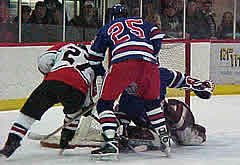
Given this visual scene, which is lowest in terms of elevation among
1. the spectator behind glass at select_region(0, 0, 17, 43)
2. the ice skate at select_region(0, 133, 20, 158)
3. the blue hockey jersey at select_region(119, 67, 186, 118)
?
the ice skate at select_region(0, 133, 20, 158)

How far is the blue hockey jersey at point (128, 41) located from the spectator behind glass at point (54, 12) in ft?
12.8

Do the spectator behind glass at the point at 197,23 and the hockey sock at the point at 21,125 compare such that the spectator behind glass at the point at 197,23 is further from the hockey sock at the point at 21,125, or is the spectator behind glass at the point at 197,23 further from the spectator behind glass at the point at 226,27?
the hockey sock at the point at 21,125

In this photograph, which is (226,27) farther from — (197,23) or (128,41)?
(128,41)

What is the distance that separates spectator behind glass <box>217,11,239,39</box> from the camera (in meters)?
9.20

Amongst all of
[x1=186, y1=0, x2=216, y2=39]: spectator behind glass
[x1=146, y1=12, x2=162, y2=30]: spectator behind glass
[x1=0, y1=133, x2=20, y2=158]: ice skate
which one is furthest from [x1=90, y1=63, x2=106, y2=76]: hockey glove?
[x1=186, y1=0, x2=216, y2=39]: spectator behind glass

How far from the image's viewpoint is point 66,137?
419 cm

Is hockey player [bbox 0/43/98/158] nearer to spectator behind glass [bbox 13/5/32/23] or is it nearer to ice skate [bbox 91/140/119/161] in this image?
ice skate [bbox 91/140/119/161]

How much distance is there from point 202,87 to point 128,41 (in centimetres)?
91

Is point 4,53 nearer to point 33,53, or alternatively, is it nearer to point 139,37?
point 33,53

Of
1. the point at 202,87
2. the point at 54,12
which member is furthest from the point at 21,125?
the point at 54,12

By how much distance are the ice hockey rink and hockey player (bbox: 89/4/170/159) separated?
0.51 ft

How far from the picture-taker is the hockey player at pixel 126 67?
3.89 meters

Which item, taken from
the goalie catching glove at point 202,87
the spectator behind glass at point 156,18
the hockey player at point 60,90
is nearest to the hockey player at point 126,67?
the hockey player at point 60,90

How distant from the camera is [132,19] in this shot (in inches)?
159
